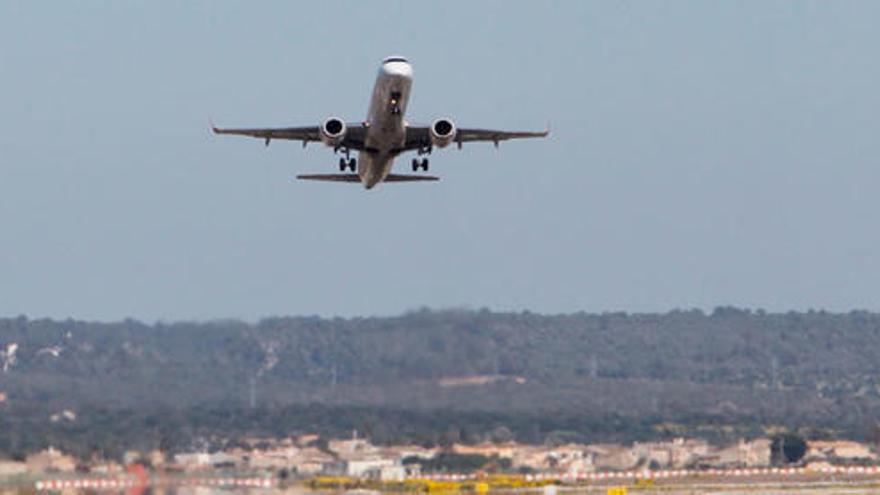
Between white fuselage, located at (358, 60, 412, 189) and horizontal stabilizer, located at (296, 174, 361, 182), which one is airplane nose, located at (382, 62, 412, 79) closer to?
white fuselage, located at (358, 60, 412, 189)

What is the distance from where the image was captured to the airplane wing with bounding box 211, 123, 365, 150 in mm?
74938

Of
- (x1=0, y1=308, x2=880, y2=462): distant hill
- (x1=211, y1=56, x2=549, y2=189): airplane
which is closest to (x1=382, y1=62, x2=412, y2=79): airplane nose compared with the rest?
(x1=211, y1=56, x2=549, y2=189): airplane

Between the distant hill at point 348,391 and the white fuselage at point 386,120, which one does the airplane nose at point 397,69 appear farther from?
the distant hill at point 348,391

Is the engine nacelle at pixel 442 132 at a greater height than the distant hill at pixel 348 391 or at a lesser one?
greater

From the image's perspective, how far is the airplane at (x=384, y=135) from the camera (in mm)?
71562

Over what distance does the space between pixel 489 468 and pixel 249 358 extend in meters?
10.0

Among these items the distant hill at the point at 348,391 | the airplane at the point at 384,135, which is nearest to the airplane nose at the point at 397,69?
the airplane at the point at 384,135

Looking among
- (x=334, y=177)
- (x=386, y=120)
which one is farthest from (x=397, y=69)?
(x=334, y=177)

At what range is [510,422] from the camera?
80.3m

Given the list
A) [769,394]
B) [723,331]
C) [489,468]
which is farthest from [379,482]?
[723,331]

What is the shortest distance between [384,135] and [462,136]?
176 inches

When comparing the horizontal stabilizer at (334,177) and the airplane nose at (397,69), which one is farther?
the horizontal stabilizer at (334,177)

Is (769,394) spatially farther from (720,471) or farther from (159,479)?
(159,479)

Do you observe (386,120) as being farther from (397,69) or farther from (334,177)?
(334,177)
